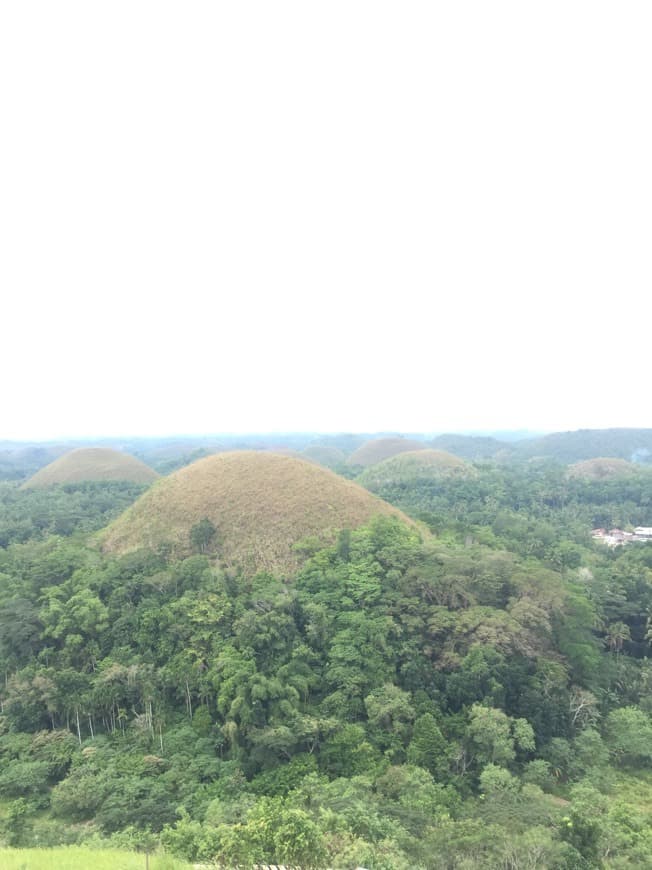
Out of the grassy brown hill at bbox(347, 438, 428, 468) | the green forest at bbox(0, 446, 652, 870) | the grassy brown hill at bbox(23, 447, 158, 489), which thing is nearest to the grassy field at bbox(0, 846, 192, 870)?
the green forest at bbox(0, 446, 652, 870)

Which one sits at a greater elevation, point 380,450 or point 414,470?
point 380,450

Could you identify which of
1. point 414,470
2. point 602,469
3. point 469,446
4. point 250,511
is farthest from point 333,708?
point 469,446

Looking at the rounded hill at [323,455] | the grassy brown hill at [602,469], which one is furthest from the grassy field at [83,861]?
the rounded hill at [323,455]

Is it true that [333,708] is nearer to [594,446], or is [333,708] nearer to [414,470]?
[414,470]

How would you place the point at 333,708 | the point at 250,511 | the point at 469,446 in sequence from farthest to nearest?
the point at 469,446
the point at 250,511
the point at 333,708

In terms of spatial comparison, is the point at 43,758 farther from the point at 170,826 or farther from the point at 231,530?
the point at 231,530

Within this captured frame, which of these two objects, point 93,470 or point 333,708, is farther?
point 93,470

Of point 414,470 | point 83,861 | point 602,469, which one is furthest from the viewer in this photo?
point 602,469
